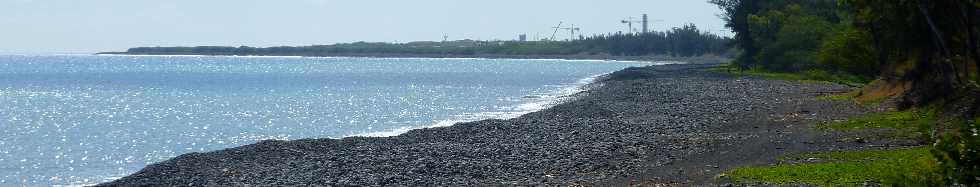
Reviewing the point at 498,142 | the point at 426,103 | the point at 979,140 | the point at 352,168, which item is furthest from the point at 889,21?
the point at 426,103

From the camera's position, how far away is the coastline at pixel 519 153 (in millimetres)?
26234

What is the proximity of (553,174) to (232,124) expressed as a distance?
36.8 m

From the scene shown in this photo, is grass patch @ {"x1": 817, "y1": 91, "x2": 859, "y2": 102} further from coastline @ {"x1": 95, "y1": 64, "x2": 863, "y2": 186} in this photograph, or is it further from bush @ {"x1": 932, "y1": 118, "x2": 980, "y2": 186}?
bush @ {"x1": 932, "y1": 118, "x2": 980, "y2": 186}

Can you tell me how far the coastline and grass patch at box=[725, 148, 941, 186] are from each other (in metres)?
1.32

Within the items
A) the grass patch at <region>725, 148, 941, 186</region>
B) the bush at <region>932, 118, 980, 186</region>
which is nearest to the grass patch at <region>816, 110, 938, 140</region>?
the grass patch at <region>725, 148, 941, 186</region>

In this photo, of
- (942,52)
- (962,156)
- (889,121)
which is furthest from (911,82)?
(962,156)

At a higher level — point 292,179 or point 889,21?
point 889,21

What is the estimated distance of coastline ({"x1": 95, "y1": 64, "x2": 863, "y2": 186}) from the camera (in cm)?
2623

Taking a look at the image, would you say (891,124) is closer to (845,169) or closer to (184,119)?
(845,169)

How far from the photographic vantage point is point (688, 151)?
93.6ft

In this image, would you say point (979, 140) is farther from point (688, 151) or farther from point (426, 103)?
point (426, 103)

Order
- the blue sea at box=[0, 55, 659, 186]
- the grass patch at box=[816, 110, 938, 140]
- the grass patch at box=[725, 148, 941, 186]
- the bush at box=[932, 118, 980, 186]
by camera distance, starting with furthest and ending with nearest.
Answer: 1. the blue sea at box=[0, 55, 659, 186]
2. the grass patch at box=[816, 110, 938, 140]
3. the grass patch at box=[725, 148, 941, 186]
4. the bush at box=[932, 118, 980, 186]

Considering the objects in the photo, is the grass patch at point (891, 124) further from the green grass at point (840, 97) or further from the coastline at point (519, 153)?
the green grass at point (840, 97)

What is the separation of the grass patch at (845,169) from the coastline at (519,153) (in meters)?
1.32
